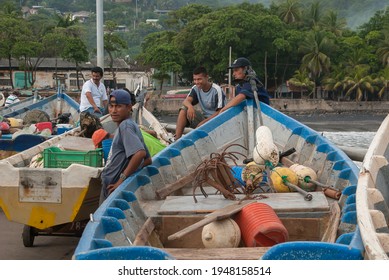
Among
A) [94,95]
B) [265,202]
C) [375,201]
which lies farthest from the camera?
[94,95]

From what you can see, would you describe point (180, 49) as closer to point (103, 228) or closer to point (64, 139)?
point (64, 139)

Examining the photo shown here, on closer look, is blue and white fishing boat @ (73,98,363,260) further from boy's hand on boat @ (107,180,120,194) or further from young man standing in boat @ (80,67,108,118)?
young man standing in boat @ (80,67,108,118)

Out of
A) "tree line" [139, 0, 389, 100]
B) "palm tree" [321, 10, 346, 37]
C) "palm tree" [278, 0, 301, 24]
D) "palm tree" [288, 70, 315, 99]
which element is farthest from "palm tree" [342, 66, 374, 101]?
"palm tree" [278, 0, 301, 24]

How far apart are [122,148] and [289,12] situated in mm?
69044

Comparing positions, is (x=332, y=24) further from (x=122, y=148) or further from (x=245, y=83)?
(x=122, y=148)

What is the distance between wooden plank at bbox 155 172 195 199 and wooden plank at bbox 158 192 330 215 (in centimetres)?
37

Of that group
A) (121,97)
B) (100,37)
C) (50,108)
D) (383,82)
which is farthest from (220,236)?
(383,82)

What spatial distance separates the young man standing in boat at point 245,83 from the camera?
8867 mm

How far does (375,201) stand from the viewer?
16.0 feet

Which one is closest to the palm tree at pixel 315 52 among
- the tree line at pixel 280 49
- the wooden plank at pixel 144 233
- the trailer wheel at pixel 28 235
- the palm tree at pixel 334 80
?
the tree line at pixel 280 49

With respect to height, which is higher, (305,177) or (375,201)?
(375,201)

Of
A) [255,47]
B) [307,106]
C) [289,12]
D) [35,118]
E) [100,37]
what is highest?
[289,12]

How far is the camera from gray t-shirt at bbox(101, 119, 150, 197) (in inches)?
249

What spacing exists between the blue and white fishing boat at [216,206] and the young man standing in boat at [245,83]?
5.0 inches
